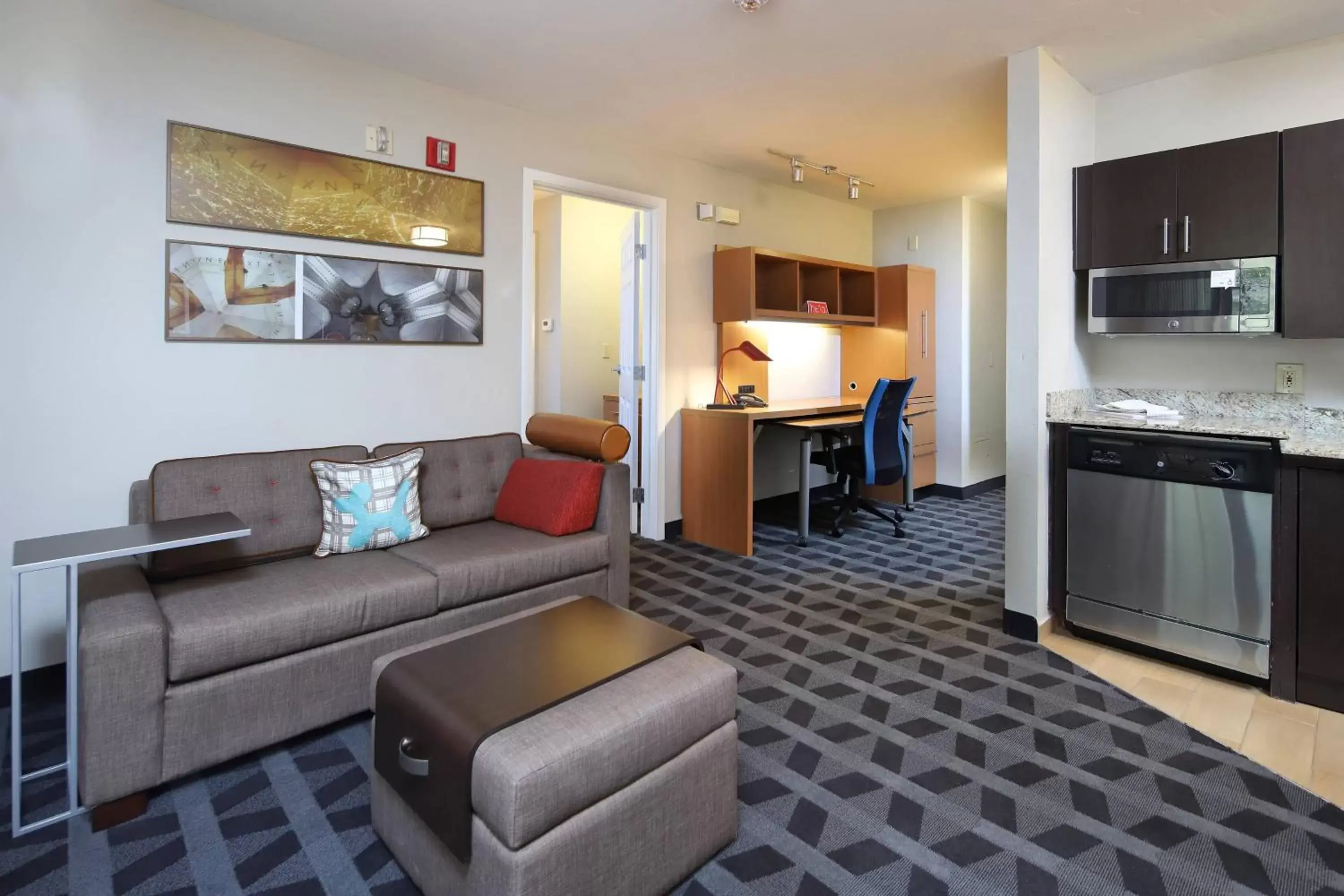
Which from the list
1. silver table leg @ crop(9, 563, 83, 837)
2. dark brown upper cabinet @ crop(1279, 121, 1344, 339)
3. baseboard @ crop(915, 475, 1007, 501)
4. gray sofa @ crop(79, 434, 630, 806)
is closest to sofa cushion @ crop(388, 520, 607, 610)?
gray sofa @ crop(79, 434, 630, 806)

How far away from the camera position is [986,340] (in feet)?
19.5

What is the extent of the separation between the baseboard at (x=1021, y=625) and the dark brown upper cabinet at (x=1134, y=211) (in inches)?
62.2

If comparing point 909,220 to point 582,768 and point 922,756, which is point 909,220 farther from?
point 582,768

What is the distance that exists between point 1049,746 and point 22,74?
3.97m

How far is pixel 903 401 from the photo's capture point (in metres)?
4.55

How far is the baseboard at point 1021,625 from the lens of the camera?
Answer: 2891mm

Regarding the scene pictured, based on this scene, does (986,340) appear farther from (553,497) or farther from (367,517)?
(367,517)

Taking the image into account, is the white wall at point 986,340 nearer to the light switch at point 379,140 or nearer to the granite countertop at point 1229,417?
the granite countertop at point 1229,417

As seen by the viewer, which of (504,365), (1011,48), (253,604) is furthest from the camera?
(504,365)

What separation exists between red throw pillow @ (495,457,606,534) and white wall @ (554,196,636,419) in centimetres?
260

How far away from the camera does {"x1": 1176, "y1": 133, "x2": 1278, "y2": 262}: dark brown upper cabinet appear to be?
265 cm

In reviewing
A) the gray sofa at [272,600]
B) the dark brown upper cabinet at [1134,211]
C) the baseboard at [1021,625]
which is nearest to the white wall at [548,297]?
the gray sofa at [272,600]

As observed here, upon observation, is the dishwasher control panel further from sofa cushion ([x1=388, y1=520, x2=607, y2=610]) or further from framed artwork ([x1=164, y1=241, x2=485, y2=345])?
framed artwork ([x1=164, y1=241, x2=485, y2=345])

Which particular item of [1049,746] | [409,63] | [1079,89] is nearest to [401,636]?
[1049,746]
